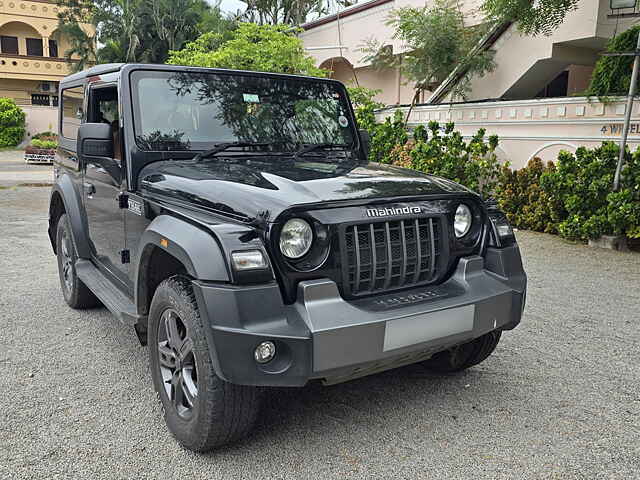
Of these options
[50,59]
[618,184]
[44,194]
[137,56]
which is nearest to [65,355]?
[618,184]

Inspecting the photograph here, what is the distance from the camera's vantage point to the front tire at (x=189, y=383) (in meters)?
2.59

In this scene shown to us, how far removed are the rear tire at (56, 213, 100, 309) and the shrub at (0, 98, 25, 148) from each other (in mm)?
35709

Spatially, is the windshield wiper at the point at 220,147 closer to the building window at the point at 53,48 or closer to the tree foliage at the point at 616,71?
the tree foliage at the point at 616,71

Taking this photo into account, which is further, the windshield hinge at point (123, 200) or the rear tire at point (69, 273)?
the rear tire at point (69, 273)

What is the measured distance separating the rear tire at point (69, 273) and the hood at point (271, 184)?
5.70 ft

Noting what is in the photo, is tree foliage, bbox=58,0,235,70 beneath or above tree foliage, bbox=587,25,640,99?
above

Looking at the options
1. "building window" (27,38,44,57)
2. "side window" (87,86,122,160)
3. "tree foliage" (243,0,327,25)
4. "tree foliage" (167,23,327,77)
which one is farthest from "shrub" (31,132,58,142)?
"side window" (87,86,122,160)

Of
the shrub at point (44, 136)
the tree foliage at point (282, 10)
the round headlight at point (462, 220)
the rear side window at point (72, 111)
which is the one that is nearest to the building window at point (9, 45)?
the shrub at point (44, 136)

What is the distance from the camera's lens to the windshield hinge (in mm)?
3582

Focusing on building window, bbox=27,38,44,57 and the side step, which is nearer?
the side step

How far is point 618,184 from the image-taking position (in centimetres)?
774

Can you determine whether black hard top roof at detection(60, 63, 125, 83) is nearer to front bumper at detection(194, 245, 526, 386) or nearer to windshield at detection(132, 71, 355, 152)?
windshield at detection(132, 71, 355, 152)

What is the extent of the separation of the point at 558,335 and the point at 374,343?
268cm

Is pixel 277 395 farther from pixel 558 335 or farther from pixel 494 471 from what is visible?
pixel 558 335
